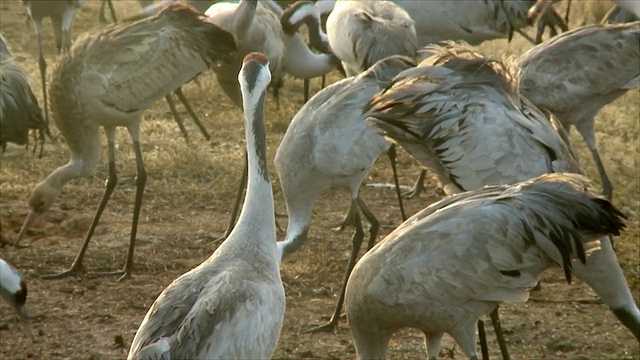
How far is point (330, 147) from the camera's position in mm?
6457

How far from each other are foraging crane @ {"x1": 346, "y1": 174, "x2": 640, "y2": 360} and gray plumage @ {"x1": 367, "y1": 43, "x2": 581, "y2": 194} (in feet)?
2.16

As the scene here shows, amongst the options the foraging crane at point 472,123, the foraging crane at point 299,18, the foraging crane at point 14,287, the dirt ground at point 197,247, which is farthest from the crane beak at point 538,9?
the foraging crane at point 14,287

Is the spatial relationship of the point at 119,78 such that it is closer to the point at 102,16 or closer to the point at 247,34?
the point at 247,34

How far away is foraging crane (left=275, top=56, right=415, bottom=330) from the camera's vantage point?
21.2 ft

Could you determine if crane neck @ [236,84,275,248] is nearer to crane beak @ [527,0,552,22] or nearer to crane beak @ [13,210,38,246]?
crane beak @ [13,210,38,246]

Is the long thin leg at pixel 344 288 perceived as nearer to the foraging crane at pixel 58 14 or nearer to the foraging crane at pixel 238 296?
the foraging crane at pixel 238 296

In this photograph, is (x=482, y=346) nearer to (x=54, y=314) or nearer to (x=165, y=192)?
(x=54, y=314)

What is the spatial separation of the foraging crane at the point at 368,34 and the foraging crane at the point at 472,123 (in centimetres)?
172

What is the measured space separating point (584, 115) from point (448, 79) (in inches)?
74.9

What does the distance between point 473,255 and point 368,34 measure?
3042 mm

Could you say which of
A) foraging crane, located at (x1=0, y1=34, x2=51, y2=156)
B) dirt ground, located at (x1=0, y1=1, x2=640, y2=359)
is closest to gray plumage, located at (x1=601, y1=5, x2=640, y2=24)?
dirt ground, located at (x1=0, y1=1, x2=640, y2=359)

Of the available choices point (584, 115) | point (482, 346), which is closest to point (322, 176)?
point (482, 346)

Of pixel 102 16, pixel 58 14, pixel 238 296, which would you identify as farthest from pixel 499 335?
pixel 102 16

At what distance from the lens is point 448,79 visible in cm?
596
